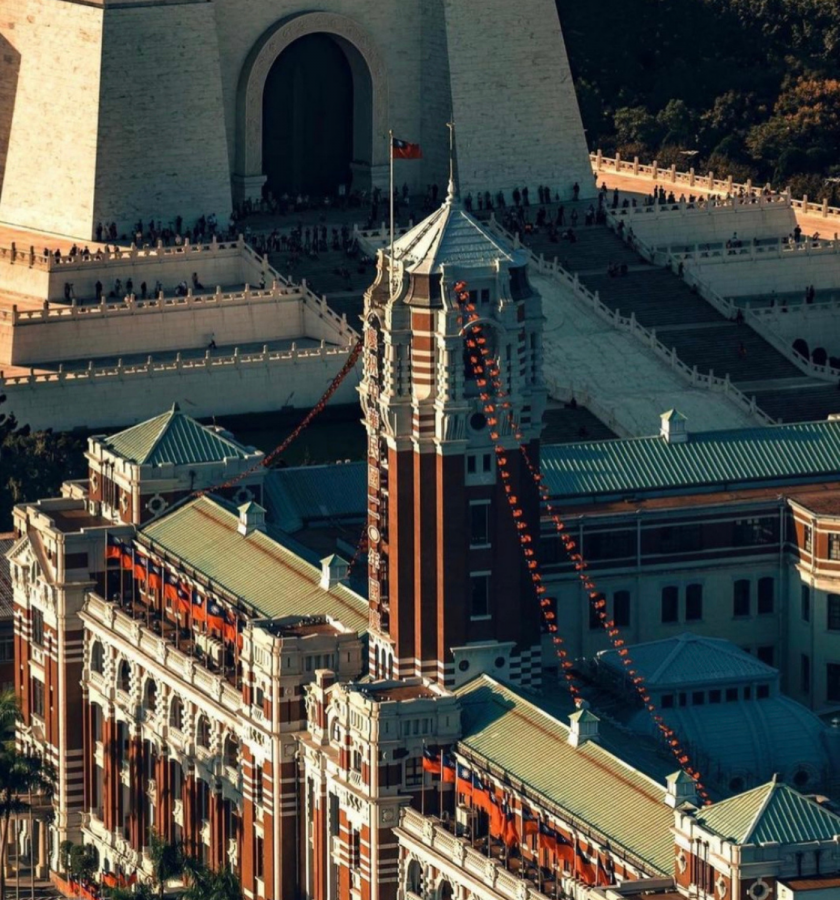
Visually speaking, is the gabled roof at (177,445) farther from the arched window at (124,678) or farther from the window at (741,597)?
the window at (741,597)

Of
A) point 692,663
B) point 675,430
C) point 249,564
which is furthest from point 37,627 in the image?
point 692,663

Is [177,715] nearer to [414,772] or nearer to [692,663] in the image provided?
[414,772]

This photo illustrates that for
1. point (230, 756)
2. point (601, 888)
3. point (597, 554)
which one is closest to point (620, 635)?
point (597, 554)

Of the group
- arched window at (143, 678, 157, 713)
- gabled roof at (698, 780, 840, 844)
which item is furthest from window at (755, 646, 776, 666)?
gabled roof at (698, 780, 840, 844)

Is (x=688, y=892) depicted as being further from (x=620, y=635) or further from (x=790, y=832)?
(x=620, y=635)

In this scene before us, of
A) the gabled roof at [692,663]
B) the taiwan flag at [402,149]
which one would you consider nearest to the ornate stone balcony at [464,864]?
the gabled roof at [692,663]

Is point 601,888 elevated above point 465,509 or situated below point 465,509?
below

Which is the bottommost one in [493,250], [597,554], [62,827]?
[62,827]

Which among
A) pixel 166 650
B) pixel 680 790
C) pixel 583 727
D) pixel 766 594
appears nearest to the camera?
pixel 680 790
